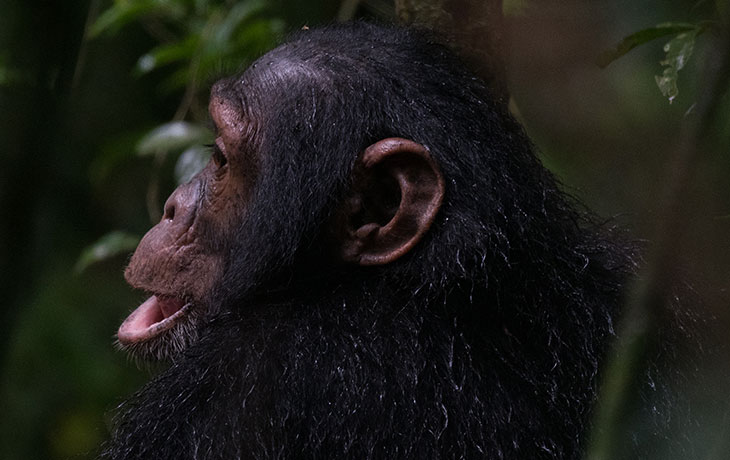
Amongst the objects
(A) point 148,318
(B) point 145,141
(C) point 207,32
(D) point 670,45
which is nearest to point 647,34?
(D) point 670,45

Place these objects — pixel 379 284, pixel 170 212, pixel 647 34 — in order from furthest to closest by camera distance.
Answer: pixel 170 212, pixel 379 284, pixel 647 34

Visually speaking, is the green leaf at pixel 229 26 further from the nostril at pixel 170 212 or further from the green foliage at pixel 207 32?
the nostril at pixel 170 212

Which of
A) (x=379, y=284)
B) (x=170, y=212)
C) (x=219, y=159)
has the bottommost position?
(x=379, y=284)

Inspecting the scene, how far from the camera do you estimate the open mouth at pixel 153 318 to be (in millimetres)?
2740

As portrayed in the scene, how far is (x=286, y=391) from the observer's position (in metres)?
2.24

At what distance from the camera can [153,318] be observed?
9.36ft

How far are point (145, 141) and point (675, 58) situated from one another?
8.60ft

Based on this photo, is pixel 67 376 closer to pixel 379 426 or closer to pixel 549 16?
pixel 379 426

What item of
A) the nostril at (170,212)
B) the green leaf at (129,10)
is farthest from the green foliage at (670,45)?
the green leaf at (129,10)

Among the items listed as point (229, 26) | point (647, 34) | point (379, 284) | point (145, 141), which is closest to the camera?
point (647, 34)

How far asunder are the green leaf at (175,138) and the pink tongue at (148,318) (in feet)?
4.22

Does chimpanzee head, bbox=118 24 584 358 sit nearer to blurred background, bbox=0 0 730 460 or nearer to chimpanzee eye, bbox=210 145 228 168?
chimpanzee eye, bbox=210 145 228 168

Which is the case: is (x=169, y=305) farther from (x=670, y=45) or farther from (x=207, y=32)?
(x=207, y=32)

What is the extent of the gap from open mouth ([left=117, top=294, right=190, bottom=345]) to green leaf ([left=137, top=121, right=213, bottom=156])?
4.25ft
